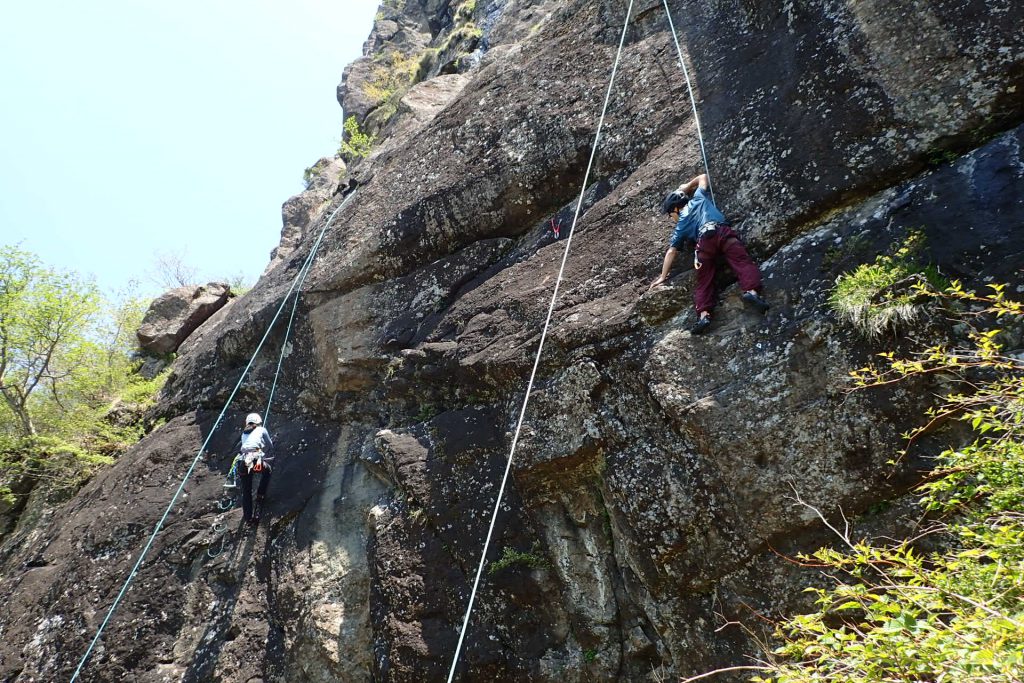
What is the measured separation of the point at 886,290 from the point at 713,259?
5.01ft

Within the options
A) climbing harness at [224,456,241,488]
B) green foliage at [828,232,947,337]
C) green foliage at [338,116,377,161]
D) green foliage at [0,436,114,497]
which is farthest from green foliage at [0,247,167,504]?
green foliage at [828,232,947,337]

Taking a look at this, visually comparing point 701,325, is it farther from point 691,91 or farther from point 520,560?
point 691,91

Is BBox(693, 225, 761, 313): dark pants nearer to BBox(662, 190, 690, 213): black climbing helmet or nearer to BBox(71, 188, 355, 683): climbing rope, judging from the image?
BBox(662, 190, 690, 213): black climbing helmet

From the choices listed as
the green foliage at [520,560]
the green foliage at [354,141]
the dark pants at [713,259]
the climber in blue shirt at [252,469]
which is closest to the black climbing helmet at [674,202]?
the dark pants at [713,259]

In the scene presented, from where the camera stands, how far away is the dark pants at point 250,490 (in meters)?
8.95

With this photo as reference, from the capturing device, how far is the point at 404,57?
940 inches

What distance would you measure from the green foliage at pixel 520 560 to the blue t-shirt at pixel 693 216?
11.9ft

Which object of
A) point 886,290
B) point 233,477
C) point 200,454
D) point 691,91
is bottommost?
point 886,290

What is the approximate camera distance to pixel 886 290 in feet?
16.7

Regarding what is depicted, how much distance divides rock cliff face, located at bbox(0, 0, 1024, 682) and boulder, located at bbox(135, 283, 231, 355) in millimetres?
4942

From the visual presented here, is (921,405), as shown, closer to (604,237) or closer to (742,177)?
(742,177)

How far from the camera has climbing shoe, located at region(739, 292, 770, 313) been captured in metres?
5.70

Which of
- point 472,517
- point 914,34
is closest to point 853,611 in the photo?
point 472,517

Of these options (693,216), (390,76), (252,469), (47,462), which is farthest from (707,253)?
(390,76)
